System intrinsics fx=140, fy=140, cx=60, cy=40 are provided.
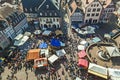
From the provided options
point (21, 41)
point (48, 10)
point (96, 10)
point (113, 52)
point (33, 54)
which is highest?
point (48, 10)

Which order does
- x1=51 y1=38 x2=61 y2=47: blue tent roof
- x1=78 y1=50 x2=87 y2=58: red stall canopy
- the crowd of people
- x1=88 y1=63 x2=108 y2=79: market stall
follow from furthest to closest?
x1=51 y1=38 x2=61 y2=47: blue tent roof
x1=78 y1=50 x2=87 y2=58: red stall canopy
the crowd of people
x1=88 y1=63 x2=108 y2=79: market stall

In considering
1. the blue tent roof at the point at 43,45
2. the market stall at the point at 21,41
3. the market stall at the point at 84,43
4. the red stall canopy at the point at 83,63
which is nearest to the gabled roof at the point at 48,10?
the market stall at the point at 21,41

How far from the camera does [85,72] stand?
46375 millimetres

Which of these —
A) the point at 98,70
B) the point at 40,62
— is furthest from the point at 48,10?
the point at 98,70

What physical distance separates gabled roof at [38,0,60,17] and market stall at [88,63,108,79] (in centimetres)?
2750

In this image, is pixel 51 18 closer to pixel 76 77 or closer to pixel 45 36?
pixel 45 36

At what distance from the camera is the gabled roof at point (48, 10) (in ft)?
189

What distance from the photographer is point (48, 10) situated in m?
59.0

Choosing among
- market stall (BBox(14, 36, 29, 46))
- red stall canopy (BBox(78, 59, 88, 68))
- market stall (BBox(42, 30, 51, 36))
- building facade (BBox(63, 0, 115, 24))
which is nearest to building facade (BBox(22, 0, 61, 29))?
market stall (BBox(42, 30, 51, 36))

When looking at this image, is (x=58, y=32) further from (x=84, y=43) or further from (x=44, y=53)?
(x=44, y=53)

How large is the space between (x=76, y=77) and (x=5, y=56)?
26.5 metres

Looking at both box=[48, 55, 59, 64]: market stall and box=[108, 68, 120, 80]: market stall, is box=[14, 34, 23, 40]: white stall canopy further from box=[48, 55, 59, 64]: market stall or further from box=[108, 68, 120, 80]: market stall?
box=[108, 68, 120, 80]: market stall

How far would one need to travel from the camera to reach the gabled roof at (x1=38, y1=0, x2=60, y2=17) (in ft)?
189

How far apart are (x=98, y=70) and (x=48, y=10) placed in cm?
3160
